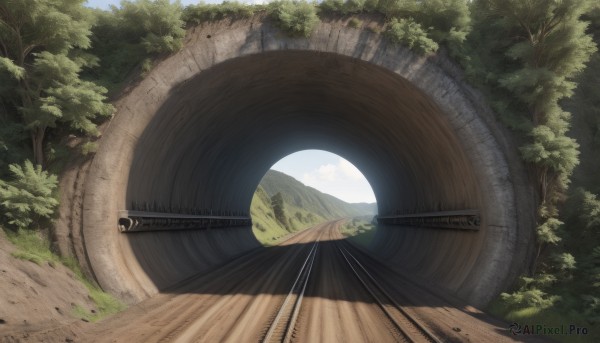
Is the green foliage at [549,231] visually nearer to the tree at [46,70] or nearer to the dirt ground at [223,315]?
the dirt ground at [223,315]

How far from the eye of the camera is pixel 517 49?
13.3m

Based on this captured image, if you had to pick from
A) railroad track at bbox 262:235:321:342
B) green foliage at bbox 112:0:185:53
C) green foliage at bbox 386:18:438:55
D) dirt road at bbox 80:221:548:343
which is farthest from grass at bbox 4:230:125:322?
green foliage at bbox 386:18:438:55

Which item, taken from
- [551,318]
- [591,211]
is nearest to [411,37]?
[591,211]

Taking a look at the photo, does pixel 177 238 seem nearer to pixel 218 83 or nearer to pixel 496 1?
pixel 218 83

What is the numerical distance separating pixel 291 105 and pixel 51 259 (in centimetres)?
1380

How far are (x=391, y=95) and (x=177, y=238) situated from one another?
1166 centimetres

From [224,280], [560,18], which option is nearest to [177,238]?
[224,280]

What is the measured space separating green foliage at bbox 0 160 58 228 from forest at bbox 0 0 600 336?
0.11 feet

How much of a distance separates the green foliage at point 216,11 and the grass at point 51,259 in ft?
30.1

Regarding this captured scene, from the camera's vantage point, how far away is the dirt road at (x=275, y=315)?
30.1ft

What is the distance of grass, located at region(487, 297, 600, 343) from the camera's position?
30.9 feet

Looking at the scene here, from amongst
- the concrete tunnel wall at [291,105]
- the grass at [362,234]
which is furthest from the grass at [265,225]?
the concrete tunnel wall at [291,105]

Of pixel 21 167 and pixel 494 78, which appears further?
pixel 494 78

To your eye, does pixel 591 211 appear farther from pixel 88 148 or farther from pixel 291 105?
pixel 88 148
